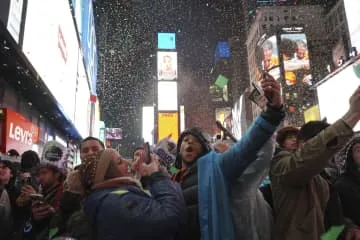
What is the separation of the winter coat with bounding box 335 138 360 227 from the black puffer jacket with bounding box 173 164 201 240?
1232 mm

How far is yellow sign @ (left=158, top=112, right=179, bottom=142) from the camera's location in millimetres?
40562

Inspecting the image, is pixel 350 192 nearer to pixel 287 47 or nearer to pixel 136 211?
pixel 136 211

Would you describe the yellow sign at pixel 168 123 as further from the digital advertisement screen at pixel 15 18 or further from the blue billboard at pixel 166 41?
the digital advertisement screen at pixel 15 18

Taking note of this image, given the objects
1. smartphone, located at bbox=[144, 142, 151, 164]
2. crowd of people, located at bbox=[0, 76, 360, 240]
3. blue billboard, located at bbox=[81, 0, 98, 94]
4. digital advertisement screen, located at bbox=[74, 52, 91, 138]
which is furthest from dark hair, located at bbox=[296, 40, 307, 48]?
smartphone, located at bbox=[144, 142, 151, 164]

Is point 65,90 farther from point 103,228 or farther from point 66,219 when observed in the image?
point 103,228

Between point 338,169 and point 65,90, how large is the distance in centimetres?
1266

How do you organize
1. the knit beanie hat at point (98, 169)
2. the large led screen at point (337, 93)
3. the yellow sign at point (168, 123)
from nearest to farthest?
the knit beanie hat at point (98, 169) < the large led screen at point (337, 93) < the yellow sign at point (168, 123)

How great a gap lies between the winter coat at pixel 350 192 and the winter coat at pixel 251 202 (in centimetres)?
87

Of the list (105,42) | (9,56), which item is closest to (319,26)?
(105,42)

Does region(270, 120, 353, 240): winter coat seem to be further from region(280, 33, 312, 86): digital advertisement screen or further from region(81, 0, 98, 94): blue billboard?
region(280, 33, 312, 86): digital advertisement screen

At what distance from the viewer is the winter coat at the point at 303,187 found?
1.82 m

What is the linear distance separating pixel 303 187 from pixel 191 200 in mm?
758

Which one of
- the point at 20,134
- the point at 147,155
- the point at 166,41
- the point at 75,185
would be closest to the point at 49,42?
the point at 20,134

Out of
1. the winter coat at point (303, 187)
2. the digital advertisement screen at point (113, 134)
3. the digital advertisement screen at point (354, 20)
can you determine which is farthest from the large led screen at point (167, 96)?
the winter coat at point (303, 187)
